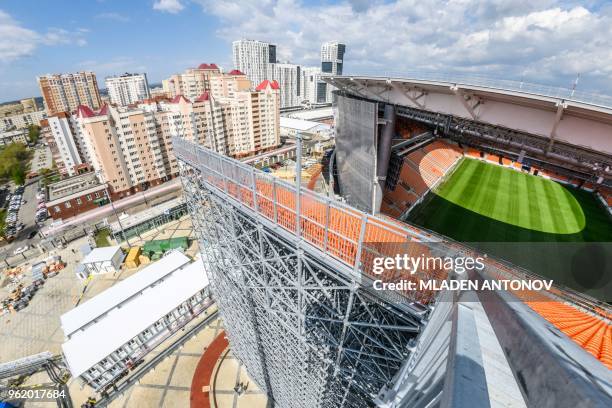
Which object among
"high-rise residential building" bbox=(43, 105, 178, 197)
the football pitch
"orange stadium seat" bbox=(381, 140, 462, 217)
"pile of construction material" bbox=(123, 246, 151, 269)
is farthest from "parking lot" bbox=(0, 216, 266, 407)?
the football pitch

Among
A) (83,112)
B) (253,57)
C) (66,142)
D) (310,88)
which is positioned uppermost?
(253,57)

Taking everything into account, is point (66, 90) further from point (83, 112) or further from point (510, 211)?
point (510, 211)

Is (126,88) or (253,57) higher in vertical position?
(253,57)

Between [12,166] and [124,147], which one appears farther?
[12,166]

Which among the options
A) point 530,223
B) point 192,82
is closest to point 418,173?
point 530,223

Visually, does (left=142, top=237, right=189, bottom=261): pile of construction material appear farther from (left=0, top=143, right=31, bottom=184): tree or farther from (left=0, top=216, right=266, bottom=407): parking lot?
(left=0, top=143, right=31, bottom=184): tree

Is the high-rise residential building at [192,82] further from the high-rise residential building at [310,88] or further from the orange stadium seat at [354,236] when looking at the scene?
the orange stadium seat at [354,236]

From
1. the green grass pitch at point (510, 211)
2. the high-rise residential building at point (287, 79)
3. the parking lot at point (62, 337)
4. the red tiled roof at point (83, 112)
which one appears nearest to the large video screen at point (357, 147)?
the green grass pitch at point (510, 211)
